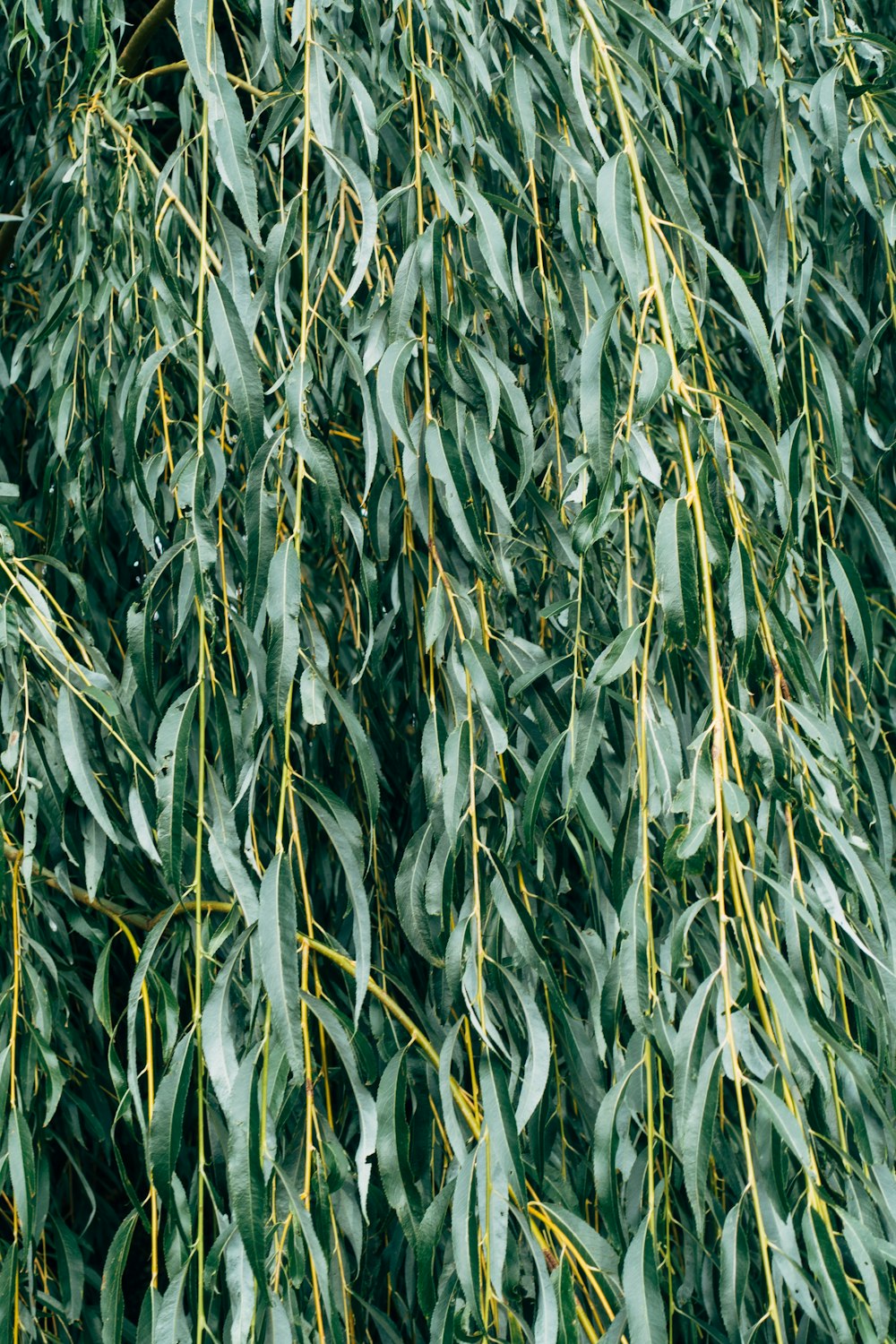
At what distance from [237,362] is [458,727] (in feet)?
0.85

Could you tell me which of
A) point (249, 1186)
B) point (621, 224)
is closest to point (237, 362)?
point (621, 224)

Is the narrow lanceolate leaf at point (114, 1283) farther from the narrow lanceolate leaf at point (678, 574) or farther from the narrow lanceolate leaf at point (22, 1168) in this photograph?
the narrow lanceolate leaf at point (678, 574)

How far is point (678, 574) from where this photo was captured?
71cm

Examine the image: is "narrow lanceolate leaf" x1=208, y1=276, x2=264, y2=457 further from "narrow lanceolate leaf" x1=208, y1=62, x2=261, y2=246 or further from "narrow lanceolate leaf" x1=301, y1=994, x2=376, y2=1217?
A: "narrow lanceolate leaf" x1=301, y1=994, x2=376, y2=1217

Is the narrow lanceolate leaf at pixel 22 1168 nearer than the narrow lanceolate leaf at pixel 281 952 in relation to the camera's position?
No

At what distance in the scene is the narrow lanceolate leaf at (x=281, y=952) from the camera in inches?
27.1

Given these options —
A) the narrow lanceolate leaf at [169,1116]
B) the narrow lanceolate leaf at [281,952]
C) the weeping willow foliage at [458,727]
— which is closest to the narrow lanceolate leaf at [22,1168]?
the weeping willow foliage at [458,727]

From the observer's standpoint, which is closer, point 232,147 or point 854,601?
point 232,147

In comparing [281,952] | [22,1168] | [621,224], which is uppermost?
[621,224]

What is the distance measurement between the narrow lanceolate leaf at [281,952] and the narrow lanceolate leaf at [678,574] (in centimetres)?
25

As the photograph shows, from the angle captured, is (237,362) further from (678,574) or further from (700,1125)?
(700,1125)

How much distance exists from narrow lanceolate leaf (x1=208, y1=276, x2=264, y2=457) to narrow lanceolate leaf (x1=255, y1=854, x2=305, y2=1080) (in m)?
0.27

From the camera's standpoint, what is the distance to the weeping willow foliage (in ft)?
2.35

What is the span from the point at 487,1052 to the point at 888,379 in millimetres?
972
